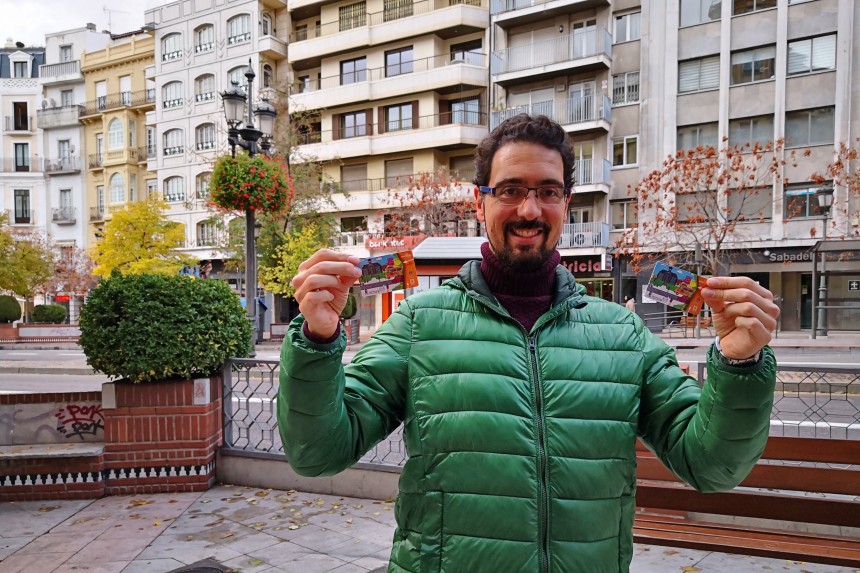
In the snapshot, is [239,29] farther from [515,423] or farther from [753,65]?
[515,423]

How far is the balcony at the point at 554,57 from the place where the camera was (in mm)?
27375

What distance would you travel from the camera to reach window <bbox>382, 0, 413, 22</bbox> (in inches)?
1261

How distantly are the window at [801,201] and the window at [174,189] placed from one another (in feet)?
111

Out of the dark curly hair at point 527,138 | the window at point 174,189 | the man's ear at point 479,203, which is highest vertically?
the window at point 174,189

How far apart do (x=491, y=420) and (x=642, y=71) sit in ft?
96.3

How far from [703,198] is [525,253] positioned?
25585 millimetres

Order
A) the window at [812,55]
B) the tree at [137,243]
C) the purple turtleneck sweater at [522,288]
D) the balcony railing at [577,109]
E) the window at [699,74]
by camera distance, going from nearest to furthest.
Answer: the purple turtleneck sweater at [522,288] → the window at [812,55] → the window at [699,74] → the tree at [137,243] → the balcony railing at [577,109]

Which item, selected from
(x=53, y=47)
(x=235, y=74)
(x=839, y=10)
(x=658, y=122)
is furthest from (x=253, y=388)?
(x=53, y=47)

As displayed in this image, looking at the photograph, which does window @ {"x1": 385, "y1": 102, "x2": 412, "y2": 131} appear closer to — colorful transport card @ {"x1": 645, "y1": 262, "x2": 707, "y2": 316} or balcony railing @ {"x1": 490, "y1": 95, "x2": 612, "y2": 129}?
balcony railing @ {"x1": 490, "y1": 95, "x2": 612, "y2": 129}

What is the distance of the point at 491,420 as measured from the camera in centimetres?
170

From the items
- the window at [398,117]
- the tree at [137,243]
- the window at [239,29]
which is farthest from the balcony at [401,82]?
the tree at [137,243]

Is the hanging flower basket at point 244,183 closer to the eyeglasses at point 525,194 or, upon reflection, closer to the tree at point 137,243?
the eyeglasses at point 525,194

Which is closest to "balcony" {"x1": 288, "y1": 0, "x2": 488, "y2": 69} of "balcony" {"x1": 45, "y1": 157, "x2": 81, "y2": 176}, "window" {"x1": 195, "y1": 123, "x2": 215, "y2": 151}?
"window" {"x1": 195, "y1": 123, "x2": 215, "y2": 151}

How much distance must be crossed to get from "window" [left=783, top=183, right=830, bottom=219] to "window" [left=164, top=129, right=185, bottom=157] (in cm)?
3421
